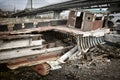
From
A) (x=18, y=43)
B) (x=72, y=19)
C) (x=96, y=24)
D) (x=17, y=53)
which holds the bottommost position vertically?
(x=17, y=53)

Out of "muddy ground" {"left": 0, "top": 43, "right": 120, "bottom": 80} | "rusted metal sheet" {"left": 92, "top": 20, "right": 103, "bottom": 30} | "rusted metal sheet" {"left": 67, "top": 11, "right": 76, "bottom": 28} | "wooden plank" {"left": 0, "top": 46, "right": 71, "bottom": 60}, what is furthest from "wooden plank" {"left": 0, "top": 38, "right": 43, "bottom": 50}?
"rusted metal sheet" {"left": 92, "top": 20, "right": 103, "bottom": 30}

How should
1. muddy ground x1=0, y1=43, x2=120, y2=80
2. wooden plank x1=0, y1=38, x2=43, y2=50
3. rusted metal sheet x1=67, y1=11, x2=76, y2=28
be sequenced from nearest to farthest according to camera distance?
muddy ground x1=0, y1=43, x2=120, y2=80
wooden plank x1=0, y1=38, x2=43, y2=50
rusted metal sheet x1=67, y1=11, x2=76, y2=28

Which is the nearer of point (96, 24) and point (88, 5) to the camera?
point (96, 24)

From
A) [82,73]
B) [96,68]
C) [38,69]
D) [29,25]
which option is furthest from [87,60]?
[29,25]

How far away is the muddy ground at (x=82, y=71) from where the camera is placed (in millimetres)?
5062

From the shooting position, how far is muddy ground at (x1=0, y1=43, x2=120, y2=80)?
5.06 meters

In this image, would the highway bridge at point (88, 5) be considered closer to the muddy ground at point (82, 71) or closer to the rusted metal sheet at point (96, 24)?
the rusted metal sheet at point (96, 24)

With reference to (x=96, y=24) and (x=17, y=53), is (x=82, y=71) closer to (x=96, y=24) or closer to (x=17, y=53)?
(x=17, y=53)

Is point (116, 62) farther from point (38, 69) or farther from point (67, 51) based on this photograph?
point (38, 69)

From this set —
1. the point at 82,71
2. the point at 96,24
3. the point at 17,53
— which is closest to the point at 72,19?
the point at 96,24

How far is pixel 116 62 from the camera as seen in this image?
21.5ft

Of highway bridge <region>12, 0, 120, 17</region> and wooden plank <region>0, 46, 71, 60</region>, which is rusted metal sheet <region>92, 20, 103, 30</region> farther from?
wooden plank <region>0, 46, 71, 60</region>

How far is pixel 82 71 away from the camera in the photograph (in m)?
5.62

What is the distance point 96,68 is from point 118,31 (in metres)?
4.99
